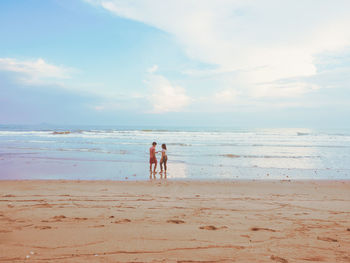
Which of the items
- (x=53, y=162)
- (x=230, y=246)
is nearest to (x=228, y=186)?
(x=230, y=246)

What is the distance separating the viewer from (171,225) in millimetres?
5023

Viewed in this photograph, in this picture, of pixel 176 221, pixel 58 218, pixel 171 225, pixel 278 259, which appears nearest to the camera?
pixel 278 259

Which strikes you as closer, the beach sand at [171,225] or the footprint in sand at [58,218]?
the beach sand at [171,225]

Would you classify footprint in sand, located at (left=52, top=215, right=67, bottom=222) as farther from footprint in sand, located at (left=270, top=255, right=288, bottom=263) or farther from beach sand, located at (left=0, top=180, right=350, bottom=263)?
footprint in sand, located at (left=270, top=255, right=288, bottom=263)

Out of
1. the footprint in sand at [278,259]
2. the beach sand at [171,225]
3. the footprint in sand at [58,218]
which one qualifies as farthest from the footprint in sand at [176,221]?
the footprint in sand at [58,218]

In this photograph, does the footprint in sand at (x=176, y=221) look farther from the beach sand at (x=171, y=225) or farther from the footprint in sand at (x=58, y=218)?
the footprint in sand at (x=58, y=218)

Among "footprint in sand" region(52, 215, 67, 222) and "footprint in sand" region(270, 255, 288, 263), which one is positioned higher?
"footprint in sand" region(52, 215, 67, 222)

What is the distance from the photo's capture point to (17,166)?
1445 cm

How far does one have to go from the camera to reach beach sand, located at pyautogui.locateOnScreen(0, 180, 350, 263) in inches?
148

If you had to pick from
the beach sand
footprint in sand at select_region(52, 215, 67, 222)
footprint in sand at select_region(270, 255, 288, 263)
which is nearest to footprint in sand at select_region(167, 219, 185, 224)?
the beach sand

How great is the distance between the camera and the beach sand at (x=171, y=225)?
3771 millimetres

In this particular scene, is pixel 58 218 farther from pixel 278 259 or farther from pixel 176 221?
pixel 278 259

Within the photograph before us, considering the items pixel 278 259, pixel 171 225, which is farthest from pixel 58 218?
pixel 278 259

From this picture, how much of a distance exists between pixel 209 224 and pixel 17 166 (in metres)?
13.0
